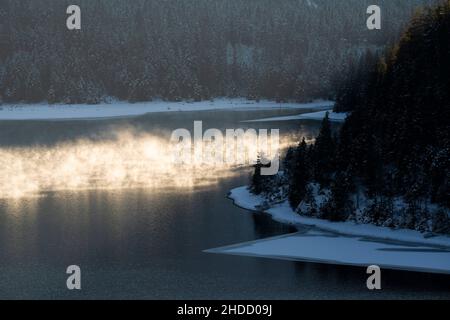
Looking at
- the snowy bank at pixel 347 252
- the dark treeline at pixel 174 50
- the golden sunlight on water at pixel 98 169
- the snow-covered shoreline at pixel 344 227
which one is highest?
the dark treeline at pixel 174 50

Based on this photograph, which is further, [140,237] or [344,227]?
[344,227]

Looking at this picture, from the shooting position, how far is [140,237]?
36375mm

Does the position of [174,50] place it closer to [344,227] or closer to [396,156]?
[396,156]

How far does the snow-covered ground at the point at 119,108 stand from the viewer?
122562 mm

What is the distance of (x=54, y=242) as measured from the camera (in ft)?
117

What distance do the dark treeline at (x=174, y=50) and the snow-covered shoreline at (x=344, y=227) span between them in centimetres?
9921

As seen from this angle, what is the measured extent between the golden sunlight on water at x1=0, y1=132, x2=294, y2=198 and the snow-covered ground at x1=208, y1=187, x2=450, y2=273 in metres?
16.3

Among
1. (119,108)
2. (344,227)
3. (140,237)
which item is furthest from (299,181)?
(119,108)

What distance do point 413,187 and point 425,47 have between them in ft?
48.8

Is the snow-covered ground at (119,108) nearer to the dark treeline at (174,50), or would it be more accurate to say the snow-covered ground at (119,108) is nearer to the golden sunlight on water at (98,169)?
the dark treeline at (174,50)

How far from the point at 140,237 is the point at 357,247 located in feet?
43.0

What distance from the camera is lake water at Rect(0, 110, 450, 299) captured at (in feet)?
94.4

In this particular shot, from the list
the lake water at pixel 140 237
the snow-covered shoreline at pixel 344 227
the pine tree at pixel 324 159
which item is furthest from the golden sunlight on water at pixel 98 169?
the pine tree at pixel 324 159

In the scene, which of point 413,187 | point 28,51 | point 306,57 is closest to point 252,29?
point 306,57
